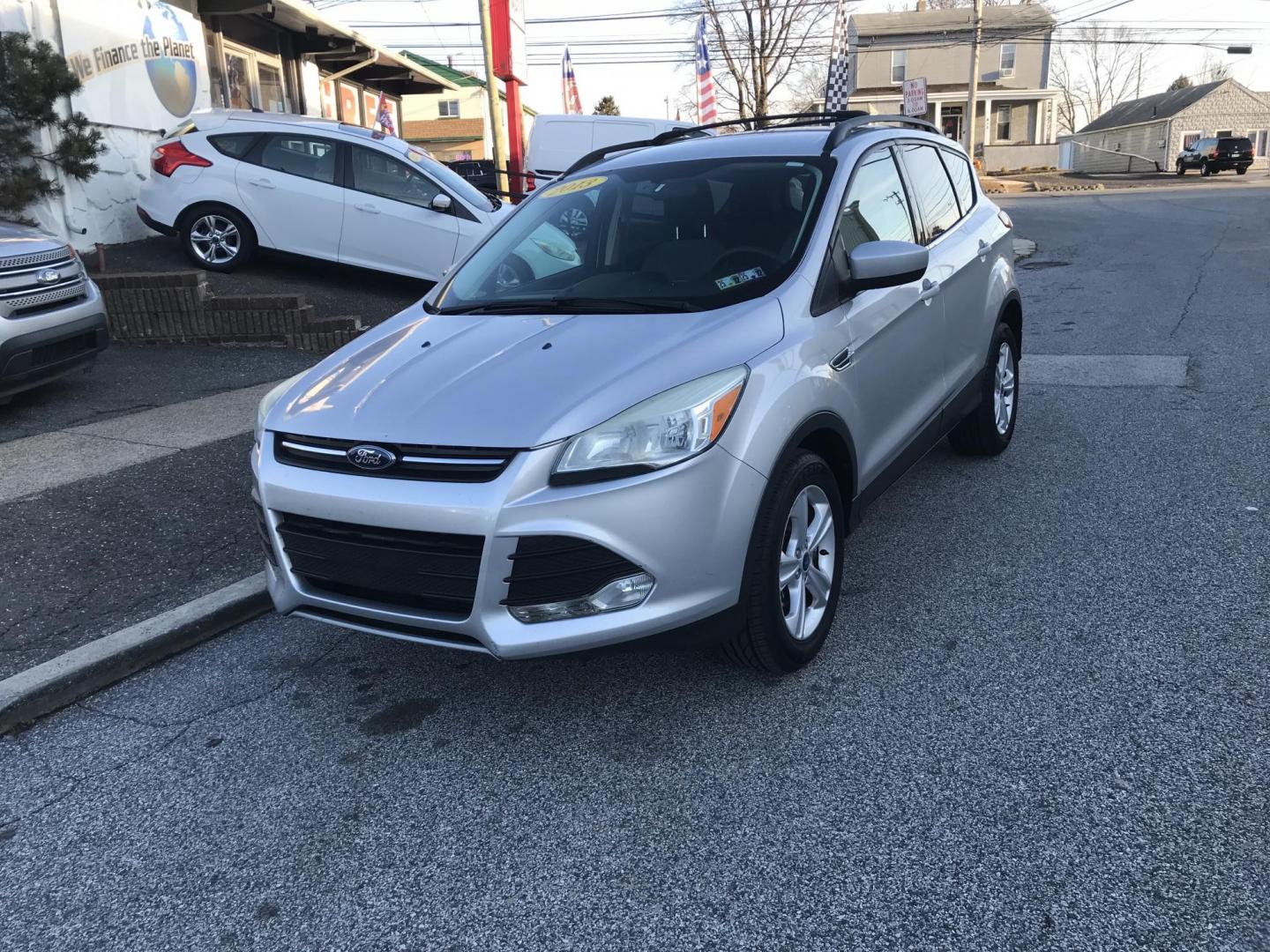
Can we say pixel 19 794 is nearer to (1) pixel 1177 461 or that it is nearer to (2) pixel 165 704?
(2) pixel 165 704

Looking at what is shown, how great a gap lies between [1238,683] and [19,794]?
12.9 ft

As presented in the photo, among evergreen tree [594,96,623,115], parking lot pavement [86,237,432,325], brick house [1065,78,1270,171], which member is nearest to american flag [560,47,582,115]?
parking lot pavement [86,237,432,325]

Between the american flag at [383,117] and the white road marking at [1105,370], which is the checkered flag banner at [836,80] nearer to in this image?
the american flag at [383,117]

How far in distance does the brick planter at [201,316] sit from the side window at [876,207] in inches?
228

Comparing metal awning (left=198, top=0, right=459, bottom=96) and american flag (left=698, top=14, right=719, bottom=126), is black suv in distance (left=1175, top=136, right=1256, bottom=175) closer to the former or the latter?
american flag (left=698, top=14, right=719, bottom=126)

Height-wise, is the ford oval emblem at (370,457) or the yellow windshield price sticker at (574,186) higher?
the yellow windshield price sticker at (574,186)

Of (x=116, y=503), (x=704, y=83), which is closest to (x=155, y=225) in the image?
(x=116, y=503)

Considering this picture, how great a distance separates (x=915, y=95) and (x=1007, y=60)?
35.0 meters

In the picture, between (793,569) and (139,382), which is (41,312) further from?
(793,569)

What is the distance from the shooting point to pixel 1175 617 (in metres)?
3.85

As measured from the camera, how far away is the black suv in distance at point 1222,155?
1655 inches

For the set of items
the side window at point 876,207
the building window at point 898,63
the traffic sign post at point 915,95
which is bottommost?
the side window at point 876,207

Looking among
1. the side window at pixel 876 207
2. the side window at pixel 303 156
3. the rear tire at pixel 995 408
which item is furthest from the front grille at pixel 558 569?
the side window at pixel 303 156

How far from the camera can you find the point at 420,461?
301cm
